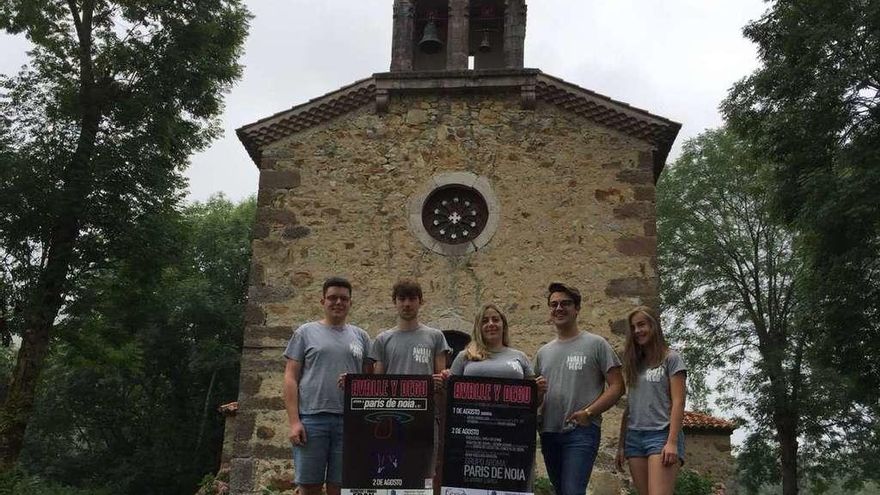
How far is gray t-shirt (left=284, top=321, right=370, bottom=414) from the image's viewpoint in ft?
16.4

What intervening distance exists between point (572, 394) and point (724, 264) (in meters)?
18.5

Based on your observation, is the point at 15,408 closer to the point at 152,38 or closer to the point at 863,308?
the point at 152,38

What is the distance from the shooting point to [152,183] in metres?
13.0

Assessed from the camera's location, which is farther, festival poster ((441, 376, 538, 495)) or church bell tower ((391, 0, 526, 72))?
church bell tower ((391, 0, 526, 72))

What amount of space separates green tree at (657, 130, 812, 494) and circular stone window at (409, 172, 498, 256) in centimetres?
1178

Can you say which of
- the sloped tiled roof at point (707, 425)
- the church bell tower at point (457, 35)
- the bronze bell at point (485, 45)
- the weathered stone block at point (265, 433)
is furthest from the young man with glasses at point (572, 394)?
the sloped tiled roof at point (707, 425)

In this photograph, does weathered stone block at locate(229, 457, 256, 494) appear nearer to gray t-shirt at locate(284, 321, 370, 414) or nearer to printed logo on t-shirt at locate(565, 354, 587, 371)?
gray t-shirt at locate(284, 321, 370, 414)

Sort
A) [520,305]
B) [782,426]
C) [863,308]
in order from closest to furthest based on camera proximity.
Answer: [520,305]
[863,308]
[782,426]

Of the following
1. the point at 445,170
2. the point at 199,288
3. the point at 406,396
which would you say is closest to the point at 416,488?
the point at 406,396

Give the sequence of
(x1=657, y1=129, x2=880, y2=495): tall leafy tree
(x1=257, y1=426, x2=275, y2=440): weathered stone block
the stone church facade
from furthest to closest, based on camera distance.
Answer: (x1=657, y1=129, x2=880, y2=495): tall leafy tree, the stone church facade, (x1=257, y1=426, x2=275, y2=440): weathered stone block

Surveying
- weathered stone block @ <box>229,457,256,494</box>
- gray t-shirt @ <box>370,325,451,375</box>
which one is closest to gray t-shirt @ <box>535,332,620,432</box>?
gray t-shirt @ <box>370,325,451,375</box>

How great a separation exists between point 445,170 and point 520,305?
2.25 m

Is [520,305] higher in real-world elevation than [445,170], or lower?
lower

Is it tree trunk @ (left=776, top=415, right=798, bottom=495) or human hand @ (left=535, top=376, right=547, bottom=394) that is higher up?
human hand @ (left=535, top=376, right=547, bottom=394)
